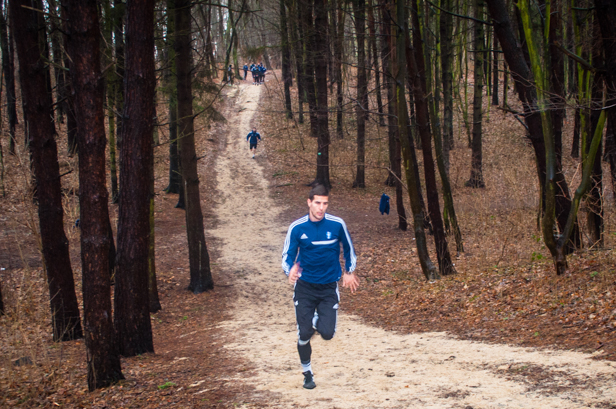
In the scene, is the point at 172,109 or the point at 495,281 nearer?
the point at 495,281

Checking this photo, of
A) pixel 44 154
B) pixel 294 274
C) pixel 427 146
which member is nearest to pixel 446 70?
pixel 427 146

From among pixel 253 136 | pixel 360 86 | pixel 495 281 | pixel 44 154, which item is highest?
pixel 360 86

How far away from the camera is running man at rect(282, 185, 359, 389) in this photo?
5.42 metres

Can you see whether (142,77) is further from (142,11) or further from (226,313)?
(226,313)

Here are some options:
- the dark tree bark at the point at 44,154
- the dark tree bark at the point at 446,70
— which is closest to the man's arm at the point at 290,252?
the dark tree bark at the point at 44,154

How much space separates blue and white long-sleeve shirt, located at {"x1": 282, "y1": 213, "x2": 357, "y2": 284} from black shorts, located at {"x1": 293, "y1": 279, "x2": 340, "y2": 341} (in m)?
0.10

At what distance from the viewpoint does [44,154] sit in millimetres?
8375

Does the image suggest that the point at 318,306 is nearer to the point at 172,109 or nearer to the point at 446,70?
the point at 172,109

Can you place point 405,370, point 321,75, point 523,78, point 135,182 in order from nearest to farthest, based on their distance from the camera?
1. point 405,370
2. point 135,182
3. point 523,78
4. point 321,75

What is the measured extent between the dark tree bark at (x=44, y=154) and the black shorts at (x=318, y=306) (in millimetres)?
4683

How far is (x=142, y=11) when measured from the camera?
6980 millimetres

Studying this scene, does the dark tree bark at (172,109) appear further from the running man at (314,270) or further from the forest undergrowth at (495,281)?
the running man at (314,270)

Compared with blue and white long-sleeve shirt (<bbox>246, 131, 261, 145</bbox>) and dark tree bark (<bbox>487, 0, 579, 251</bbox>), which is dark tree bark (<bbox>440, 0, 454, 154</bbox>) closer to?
dark tree bark (<bbox>487, 0, 579, 251</bbox>)

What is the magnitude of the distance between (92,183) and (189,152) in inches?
241
